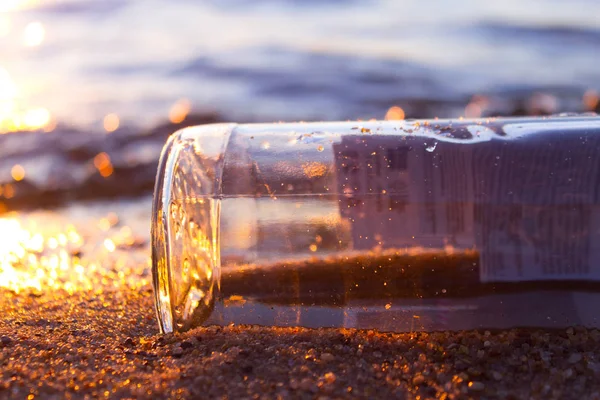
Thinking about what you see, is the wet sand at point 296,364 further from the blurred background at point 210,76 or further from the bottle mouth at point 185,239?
the blurred background at point 210,76

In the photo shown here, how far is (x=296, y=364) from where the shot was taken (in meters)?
1.23

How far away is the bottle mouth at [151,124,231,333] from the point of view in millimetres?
1383

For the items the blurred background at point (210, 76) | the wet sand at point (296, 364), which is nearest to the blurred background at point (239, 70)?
the blurred background at point (210, 76)

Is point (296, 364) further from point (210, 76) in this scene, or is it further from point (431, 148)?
point (210, 76)

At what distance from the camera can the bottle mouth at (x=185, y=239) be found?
138cm

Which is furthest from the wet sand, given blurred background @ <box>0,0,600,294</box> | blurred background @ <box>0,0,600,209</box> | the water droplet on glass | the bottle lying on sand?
blurred background @ <box>0,0,600,209</box>

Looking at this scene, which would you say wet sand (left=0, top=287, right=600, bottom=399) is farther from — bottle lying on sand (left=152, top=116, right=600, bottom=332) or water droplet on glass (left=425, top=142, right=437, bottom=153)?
water droplet on glass (left=425, top=142, right=437, bottom=153)

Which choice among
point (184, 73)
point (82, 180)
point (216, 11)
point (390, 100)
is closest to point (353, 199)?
point (82, 180)

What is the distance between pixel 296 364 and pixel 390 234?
354 millimetres

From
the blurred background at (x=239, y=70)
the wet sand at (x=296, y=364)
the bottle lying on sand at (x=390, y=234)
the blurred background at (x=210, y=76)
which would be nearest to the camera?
the wet sand at (x=296, y=364)

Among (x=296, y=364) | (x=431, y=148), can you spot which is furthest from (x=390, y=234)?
(x=296, y=364)

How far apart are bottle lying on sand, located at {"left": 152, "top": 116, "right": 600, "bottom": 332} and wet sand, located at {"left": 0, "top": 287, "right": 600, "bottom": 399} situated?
6 centimetres

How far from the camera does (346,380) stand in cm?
117

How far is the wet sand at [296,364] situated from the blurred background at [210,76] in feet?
3.51
